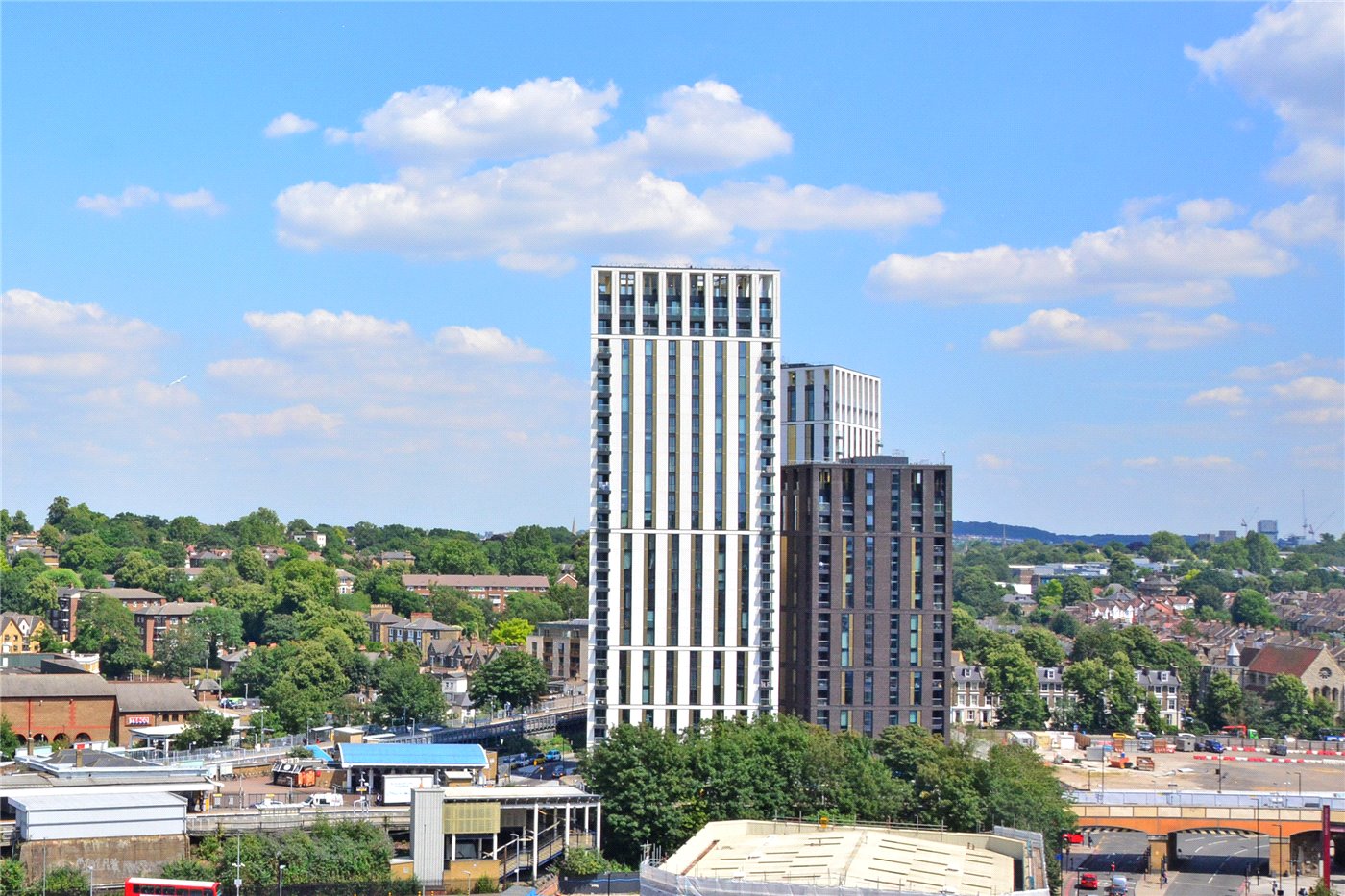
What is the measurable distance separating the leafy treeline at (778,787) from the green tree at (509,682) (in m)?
52.7

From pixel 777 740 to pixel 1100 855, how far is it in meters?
23.6

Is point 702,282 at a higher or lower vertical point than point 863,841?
higher

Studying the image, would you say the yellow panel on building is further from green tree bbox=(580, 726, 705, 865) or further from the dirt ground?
the dirt ground

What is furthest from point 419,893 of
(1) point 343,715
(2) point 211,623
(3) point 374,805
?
(2) point 211,623

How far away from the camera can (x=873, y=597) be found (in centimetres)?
10531

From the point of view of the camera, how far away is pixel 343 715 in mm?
129125

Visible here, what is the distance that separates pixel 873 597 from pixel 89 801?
49.6m

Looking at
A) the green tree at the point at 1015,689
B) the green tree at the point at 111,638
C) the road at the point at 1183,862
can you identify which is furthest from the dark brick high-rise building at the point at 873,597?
the green tree at the point at 111,638

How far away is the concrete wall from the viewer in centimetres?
7162

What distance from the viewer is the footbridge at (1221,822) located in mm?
94750

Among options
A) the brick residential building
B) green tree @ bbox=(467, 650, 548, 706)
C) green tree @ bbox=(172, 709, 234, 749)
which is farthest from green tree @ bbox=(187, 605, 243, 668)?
green tree @ bbox=(172, 709, 234, 749)

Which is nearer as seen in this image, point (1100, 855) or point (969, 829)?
point (969, 829)

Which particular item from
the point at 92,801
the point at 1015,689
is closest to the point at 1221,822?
the point at 92,801

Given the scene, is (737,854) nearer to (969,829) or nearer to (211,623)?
(969,829)
